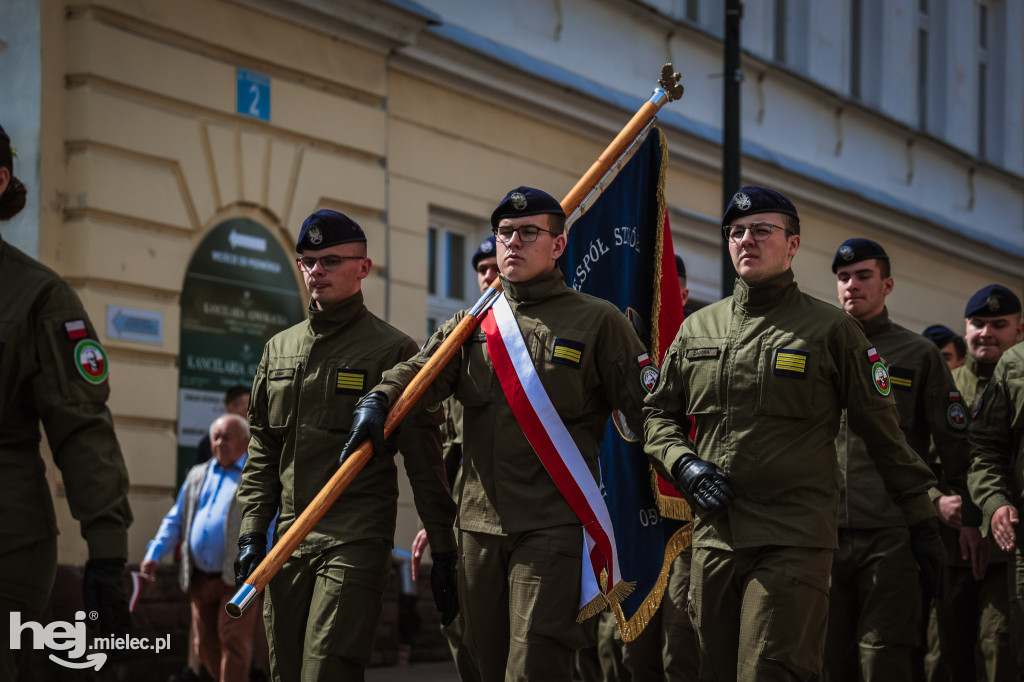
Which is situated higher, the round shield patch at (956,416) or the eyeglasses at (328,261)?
the eyeglasses at (328,261)

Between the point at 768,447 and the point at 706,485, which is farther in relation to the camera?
the point at 768,447

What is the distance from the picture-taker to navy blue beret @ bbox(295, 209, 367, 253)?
626cm

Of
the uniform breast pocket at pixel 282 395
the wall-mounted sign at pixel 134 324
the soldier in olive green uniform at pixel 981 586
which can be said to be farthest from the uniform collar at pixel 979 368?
the wall-mounted sign at pixel 134 324

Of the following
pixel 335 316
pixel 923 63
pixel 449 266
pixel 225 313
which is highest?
pixel 923 63

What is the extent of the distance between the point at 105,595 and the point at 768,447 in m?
2.34

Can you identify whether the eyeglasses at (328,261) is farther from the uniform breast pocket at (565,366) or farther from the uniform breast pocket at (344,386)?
the uniform breast pocket at (565,366)

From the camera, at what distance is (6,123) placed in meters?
9.98

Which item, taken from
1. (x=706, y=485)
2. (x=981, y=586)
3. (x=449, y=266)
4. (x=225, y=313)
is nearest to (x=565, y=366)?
(x=706, y=485)

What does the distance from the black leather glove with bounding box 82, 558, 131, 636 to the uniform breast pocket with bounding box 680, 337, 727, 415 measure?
7.36 ft

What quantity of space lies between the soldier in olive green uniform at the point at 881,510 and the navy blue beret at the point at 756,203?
59.7 inches

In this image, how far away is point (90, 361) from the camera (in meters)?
4.44

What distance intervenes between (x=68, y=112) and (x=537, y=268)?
538 cm

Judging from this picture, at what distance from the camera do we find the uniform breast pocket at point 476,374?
5832mm

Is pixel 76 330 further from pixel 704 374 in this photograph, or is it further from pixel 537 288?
pixel 704 374
